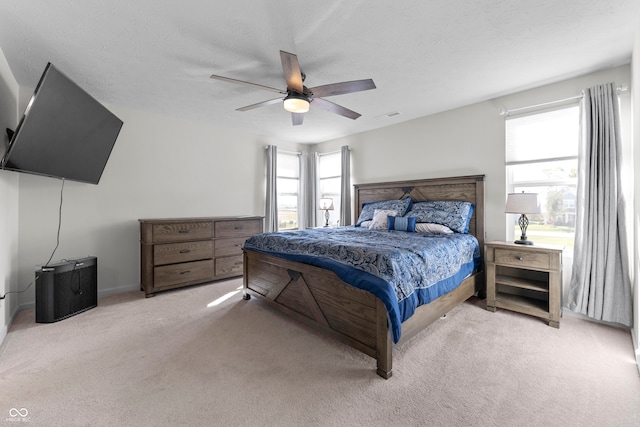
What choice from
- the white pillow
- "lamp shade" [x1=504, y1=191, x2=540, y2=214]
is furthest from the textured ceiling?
the white pillow

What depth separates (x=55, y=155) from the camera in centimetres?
257

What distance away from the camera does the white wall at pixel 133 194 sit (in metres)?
3.25

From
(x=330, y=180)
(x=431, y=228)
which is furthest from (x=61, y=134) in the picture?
(x=330, y=180)

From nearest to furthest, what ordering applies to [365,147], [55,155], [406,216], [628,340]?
[628,340], [55,155], [406,216], [365,147]

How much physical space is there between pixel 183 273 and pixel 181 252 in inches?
11.8

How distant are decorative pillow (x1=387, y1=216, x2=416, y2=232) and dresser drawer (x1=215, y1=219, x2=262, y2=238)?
2.18 metres

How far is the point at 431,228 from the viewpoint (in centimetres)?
344

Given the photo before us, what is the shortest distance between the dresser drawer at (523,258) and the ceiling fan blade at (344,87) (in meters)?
2.31

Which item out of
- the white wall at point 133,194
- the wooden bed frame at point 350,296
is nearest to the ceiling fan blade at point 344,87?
the wooden bed frame at point 350,296

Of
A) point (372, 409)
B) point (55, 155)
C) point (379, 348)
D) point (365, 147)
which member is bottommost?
point (372, 409)

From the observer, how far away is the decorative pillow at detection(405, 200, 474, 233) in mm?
3398

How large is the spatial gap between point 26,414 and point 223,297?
80.1 inches

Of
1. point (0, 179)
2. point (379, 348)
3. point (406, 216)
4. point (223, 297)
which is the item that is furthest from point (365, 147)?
point (0, 179)

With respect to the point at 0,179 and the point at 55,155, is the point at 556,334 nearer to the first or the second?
the point at 55,155
